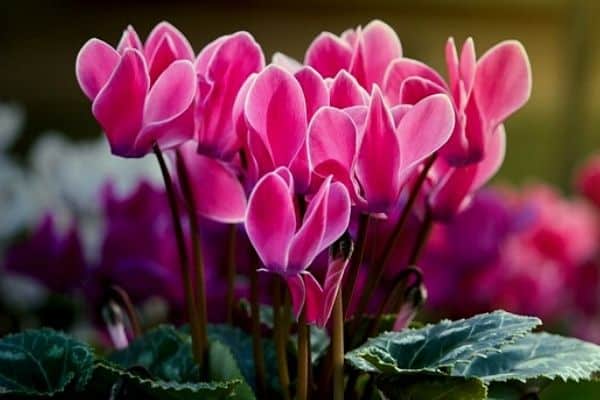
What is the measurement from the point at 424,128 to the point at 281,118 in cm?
7

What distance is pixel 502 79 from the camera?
0.65 metres

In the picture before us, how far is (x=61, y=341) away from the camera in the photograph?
2.10ft

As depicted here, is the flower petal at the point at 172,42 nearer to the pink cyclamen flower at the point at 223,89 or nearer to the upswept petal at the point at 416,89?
the pink cyclamen flower at the point at 223,89

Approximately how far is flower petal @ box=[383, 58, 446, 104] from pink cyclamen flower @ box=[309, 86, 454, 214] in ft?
0.16

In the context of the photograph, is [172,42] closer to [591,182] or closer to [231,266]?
[231,266]

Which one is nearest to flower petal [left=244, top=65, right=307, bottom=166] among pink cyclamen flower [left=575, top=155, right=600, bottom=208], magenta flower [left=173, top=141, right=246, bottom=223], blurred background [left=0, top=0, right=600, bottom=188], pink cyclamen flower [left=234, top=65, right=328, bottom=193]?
pink cyclamen flower [left=234, top=65, right=328, bottom=193]

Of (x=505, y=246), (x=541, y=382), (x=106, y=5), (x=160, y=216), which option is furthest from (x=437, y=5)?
(x=541, y=382)

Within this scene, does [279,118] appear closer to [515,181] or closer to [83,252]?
[83,252]

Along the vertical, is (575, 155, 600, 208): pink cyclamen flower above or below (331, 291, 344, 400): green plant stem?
below

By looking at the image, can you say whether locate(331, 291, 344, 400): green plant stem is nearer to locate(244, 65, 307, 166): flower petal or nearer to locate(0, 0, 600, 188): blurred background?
locate(244, 65, 307, 166): flower petal

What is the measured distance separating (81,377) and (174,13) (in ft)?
11.4

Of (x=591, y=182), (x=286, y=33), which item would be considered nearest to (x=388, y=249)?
(x=591, y=182)

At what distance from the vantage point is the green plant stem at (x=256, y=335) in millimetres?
650

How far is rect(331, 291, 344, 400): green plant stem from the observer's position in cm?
59
